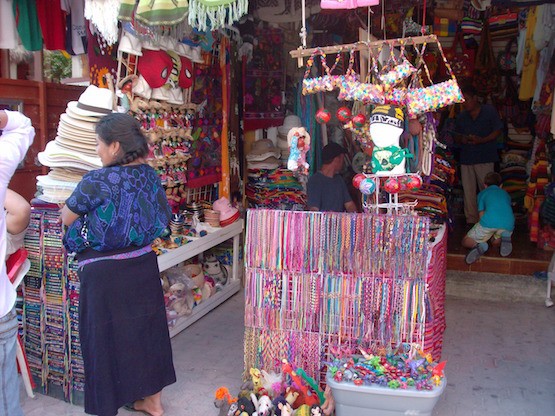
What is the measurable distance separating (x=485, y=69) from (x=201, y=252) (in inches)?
172

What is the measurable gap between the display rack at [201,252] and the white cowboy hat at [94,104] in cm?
109

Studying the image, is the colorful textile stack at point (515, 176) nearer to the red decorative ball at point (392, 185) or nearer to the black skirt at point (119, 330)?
the red decorative ball at point (392, 185)

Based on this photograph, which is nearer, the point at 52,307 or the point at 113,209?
the point at 113,209

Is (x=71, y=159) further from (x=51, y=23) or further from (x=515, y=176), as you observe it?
(x=515, y=176)

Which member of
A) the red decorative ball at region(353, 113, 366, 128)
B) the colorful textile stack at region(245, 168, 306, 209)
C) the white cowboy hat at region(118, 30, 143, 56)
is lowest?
the colorful textile stack at region(245, 168, 306, 209)

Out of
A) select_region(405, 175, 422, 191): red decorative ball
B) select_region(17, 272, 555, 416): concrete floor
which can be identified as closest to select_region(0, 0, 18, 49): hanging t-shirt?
select_region(17, 272, 555, 416): concrete floor

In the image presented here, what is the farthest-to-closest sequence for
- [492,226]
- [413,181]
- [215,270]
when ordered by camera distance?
[492,226]
[215,270]
[413,181]

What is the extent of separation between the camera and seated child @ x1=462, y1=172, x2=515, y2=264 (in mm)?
5445

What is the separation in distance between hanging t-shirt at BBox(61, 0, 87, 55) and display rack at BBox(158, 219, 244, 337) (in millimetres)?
1889

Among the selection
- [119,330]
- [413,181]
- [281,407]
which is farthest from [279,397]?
[413,181]

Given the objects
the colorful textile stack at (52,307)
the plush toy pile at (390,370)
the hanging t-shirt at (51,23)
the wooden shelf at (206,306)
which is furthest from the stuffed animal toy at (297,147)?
the hanging t-shirt at (51,23)

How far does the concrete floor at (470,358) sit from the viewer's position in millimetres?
3400

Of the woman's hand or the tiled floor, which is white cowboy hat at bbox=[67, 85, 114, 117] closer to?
the woman's hand

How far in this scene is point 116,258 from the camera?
2939mm
